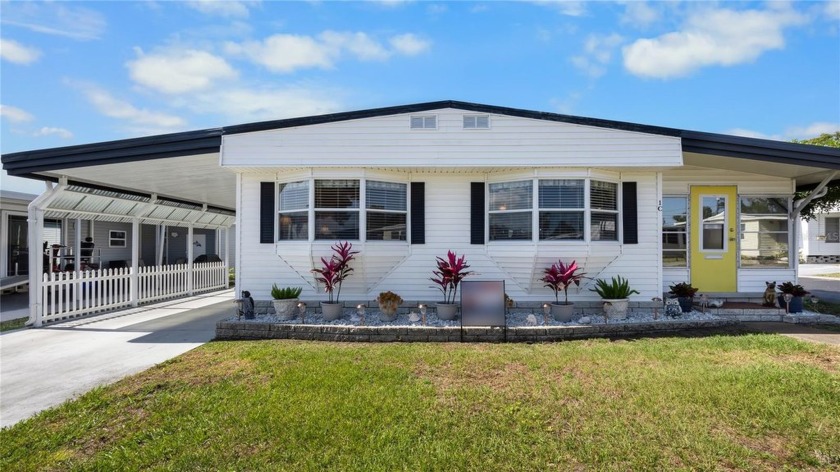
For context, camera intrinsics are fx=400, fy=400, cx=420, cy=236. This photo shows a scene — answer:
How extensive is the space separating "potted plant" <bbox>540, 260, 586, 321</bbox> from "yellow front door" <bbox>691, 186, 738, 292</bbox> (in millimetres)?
3329

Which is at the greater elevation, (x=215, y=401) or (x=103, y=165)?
(x=103, y=165)

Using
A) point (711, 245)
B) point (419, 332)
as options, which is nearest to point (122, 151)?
point (419, 332)

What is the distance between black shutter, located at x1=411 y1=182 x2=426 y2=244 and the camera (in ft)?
24.4

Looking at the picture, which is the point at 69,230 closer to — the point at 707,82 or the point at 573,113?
the point at 573,113

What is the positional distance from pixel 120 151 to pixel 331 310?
15.0 ft

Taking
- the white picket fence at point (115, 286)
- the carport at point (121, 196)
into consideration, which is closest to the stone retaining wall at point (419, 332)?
Answer: the carport at point (121, 196)

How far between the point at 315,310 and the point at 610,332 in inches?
200

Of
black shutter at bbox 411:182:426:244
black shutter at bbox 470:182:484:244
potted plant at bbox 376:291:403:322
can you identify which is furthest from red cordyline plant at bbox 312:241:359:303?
black shutter at bbox 470:182:484:244

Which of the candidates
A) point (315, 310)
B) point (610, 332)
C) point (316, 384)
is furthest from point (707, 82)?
point (316, 384)

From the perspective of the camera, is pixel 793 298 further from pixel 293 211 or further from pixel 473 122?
pixel 293 211

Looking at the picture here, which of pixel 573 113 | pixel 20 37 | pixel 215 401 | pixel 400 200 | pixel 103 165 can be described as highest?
pixel 20 37

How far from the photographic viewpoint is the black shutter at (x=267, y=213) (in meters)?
7.39

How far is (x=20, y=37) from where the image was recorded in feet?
22.7

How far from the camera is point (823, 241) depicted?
25031 mm
